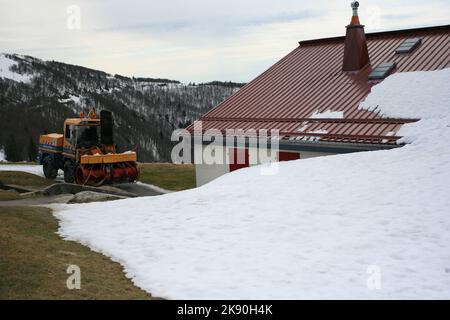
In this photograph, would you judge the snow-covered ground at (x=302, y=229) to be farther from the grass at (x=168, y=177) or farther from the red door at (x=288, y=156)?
the grass at (x=168, y=177)

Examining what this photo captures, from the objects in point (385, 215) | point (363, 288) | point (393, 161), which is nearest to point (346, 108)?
point (393, 161)

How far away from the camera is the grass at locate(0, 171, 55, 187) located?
26859 mm

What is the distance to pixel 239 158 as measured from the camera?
19859 millimetres

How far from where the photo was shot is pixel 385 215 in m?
10.7

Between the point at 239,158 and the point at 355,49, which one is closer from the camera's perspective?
the point at 239,158

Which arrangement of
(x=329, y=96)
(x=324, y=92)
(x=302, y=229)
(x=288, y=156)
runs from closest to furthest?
1. (x=302, y=229)
2. (x=288, y=156)
3. (x=329, y=96)
4. (x=324, y=92)

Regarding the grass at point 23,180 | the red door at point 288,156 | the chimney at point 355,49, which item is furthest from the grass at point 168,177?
the chimney at point 355,49

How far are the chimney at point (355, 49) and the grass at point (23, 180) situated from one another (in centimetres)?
1776

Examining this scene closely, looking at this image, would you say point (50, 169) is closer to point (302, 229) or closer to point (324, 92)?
point (324, 92)

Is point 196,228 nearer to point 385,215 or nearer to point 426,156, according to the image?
point 385,215

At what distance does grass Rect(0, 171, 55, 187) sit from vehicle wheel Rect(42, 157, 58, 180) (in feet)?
2.40

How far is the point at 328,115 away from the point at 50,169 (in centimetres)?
1810

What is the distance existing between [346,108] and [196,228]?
388 inches

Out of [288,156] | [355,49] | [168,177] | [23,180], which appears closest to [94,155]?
[23,180]
